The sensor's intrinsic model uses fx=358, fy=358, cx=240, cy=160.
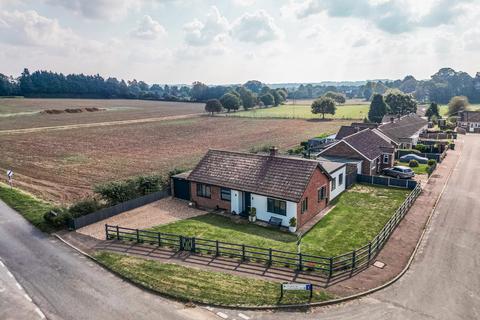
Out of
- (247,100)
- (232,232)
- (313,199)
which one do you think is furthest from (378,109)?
(232,232)

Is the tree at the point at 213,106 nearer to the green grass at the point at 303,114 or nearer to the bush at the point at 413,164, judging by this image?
the green grass at the point at 303,114

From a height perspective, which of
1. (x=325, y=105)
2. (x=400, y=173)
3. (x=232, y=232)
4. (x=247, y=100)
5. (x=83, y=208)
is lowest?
(x=232, y=232)

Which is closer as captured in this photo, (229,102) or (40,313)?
(40,313)

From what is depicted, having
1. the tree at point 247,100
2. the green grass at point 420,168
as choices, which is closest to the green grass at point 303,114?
the tree at point 247,100

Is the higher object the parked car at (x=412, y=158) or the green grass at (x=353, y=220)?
the parked car at (x=412, y=158)

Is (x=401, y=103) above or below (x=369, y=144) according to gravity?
above

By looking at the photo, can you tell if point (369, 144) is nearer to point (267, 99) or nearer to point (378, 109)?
point (378, 109)

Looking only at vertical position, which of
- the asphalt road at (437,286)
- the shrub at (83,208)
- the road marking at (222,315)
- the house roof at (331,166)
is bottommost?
the asphalt road at (437,286)
